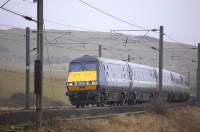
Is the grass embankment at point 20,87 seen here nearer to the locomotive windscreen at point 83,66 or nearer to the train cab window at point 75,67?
the train cab window at point 75,67

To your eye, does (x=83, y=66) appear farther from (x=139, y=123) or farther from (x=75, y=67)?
(x=139, y=123)

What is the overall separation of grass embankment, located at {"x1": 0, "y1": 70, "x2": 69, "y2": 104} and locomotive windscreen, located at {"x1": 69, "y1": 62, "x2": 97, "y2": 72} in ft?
83.0

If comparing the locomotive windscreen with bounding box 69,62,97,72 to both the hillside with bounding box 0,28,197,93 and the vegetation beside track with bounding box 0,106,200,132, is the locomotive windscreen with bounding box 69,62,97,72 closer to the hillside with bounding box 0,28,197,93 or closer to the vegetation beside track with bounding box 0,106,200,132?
the vegetation beside track with bounding box 0,106,200,132

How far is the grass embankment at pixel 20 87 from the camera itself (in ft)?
→ 206

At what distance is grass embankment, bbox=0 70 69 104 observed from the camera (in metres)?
62.9

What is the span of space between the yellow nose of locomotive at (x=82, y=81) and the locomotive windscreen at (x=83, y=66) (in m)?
0.28

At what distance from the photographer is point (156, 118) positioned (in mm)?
33000

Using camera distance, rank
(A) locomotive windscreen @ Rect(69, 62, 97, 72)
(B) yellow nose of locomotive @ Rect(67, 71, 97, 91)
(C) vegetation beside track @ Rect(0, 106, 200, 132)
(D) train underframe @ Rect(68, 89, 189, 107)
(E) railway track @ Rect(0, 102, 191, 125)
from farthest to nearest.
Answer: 1. (A) locomotive windscreen @ Rect(69, 62, 97, 72)
2. (B) yellow nose of locomotive @ Rect(67, 71, 97, 91)
3. (D) train underframe @ Rect(68, 89, 189, 107)
4. (C) vegetation beside track @ Rect(0, 106, 200, 132)
5. (E) railway track @ Rect(0, 102, 191, 125)

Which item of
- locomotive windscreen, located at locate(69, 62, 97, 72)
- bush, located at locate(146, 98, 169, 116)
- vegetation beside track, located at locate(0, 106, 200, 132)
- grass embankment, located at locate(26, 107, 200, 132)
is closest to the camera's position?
vegetation beside track, located at locate(0, 106, 200, 132)

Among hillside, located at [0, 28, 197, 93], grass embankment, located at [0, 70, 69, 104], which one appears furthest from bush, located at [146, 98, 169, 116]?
hillside, located at [0, 28, 197, 93]

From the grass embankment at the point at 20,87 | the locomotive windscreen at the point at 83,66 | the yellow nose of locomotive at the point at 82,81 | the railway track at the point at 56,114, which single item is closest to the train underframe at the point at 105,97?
the yellow nose of locomotive at the point at 82,81

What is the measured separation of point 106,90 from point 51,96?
30421 mm

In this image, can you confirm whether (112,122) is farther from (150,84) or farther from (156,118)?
(150,84)

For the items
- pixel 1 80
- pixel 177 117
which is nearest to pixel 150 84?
pixel 177 117
